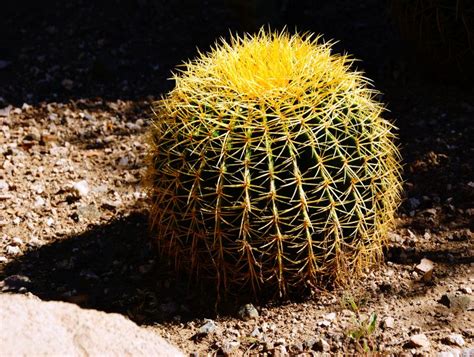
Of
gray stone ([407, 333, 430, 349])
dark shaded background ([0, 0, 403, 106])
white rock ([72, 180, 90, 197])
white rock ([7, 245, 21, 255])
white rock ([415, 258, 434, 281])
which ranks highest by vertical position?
dark shaded background ([0, 0, 403, 106])

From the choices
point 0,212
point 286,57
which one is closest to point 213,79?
point 286,57

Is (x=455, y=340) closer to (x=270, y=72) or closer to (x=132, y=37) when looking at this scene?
(x=270, y=72)

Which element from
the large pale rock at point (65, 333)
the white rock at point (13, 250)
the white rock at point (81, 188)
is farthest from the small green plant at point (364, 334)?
the white rock at point (81, 188)

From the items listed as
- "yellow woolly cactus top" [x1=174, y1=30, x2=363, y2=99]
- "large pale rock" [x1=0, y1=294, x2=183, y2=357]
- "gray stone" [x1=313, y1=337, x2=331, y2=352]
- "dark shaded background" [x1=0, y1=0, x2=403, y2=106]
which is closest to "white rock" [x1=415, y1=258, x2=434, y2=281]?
"gray stone" [x1=313, y1=337, x2=331, y2=352]

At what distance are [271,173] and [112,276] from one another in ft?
3.60

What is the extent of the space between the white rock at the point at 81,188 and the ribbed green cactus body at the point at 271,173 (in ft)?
3.55

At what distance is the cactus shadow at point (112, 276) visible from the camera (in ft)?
12.0

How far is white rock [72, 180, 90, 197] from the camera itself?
15.1 ft

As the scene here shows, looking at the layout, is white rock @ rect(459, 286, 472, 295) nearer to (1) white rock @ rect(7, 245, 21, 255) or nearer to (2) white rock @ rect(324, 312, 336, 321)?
(2) white rock @ rect(324, 312, 336, 321)

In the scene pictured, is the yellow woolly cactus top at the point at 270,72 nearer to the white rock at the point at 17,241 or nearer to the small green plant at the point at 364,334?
the small green plant at the point at 364,334

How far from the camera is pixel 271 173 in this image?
129 inches

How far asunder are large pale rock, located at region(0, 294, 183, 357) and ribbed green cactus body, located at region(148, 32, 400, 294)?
74 cm

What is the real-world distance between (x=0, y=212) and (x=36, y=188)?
29 cm

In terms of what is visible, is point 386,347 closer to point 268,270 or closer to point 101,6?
point 268,270
